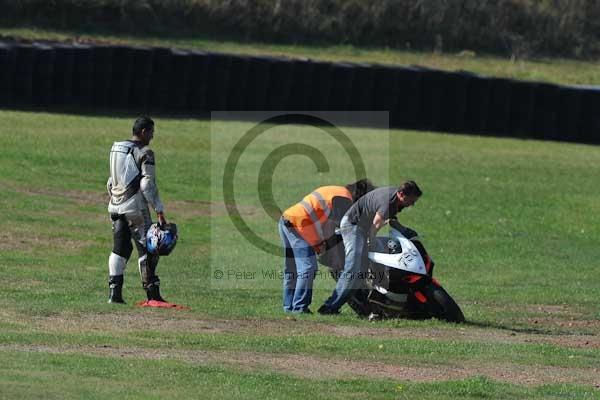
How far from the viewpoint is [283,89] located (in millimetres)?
31016

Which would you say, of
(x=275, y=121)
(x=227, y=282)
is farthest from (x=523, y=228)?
(x=275, y=121)

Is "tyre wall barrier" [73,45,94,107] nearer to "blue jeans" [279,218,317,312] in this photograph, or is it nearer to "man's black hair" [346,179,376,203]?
"blue jeans" [279,218,317,312]

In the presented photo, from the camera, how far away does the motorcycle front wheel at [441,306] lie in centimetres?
1346

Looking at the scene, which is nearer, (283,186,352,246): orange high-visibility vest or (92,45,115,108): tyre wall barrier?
(283,186,352,246): orange high-visibility vest

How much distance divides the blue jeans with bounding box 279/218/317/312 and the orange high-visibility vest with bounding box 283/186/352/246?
3.5 inches

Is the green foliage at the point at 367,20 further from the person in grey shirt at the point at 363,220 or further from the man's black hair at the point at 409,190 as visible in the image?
the man's black hair at the point at 409,190

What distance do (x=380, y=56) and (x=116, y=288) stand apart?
27781 millimetres

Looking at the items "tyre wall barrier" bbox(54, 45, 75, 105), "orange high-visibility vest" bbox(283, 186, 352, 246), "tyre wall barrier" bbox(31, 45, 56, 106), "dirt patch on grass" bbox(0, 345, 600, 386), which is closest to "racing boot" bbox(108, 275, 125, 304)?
"orange high-visibility vest" bbox(283, 186, 352, 246)

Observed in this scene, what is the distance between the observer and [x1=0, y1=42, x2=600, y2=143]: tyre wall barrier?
2872cm

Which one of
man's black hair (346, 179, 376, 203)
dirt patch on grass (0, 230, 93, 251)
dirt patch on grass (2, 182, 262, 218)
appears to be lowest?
dirt patch on grass (2, 182, 262, 218)

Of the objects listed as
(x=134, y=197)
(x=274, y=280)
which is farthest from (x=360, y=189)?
(x=274, y=280)

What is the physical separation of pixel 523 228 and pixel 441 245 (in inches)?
104

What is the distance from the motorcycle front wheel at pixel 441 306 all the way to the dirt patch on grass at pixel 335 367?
7.28 ft

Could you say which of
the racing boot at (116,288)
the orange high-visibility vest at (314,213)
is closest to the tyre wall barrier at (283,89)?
the racing boot at (116,288)
